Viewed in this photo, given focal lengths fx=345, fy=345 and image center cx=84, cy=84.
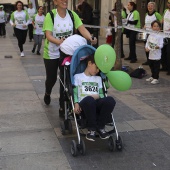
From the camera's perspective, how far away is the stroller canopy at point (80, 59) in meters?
4.58

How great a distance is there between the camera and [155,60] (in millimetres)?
8219

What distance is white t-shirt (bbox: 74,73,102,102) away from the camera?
14.9 ft

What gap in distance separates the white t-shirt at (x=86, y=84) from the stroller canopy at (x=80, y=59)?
3.6 inches

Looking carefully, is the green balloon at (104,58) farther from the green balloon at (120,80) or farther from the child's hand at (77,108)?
the child's hand at (77,108)

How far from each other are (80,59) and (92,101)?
0.75m

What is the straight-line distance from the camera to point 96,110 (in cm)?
436

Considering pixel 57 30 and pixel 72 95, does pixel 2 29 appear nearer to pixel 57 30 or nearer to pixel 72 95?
pixel 57 30

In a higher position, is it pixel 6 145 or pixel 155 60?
pixel 155 60

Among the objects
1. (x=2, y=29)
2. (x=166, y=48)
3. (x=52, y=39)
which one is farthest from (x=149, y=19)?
(x=2, y=29)

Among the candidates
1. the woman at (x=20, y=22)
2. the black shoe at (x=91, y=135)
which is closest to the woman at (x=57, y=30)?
the black shoe at (x=91, y=135)

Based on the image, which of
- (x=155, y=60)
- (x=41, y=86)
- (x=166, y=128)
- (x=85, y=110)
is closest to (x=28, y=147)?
(x=85, y=110)

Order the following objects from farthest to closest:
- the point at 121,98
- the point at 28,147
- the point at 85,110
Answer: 1. the point at 121,98
2. the point at 28,147
3. the point at 85,110

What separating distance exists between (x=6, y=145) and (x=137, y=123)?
2.10 meters

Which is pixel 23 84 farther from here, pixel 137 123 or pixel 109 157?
pixel 109 157
